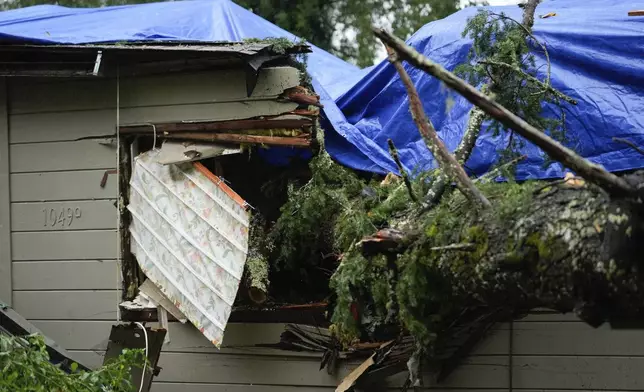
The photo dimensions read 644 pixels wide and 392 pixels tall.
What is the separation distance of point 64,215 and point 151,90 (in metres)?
1.35

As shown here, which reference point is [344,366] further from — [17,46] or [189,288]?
[17,46]

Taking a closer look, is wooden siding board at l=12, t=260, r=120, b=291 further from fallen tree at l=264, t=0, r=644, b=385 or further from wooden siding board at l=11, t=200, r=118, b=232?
fallen tree at l=264, t=0, r=644, b=385

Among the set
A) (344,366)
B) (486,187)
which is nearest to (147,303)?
(344,366)

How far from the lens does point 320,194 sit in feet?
18.4

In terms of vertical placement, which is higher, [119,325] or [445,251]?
[445,251]

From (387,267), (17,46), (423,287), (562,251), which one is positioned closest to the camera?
(562,251)

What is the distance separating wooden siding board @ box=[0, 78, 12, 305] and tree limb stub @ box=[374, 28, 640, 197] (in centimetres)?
487

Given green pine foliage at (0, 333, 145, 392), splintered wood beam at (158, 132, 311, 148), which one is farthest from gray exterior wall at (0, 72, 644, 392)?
green pine foliage at (0, 333, 145, 392)

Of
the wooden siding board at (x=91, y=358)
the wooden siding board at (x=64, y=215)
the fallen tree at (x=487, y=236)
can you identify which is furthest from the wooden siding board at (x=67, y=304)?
the fallen tree at (x=487, y=236)

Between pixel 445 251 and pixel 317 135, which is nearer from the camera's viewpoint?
pixel 445 251

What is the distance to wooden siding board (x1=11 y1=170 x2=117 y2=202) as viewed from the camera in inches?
254

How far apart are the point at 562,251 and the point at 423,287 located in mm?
975

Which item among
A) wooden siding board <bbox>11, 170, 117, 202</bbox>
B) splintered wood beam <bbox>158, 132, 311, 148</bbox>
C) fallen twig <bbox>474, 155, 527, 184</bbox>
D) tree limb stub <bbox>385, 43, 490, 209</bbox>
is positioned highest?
tree limb stub <bbox>385, 43, 490, 209</bbox>

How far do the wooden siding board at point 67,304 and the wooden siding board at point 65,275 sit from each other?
52mm
